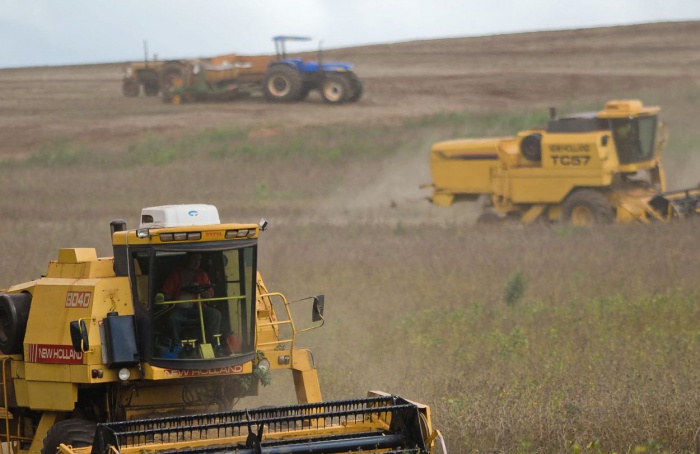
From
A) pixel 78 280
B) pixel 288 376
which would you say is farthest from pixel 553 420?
pixel 288 376

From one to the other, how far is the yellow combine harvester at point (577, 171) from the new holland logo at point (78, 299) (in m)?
17.6

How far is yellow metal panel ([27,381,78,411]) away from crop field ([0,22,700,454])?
3.03m

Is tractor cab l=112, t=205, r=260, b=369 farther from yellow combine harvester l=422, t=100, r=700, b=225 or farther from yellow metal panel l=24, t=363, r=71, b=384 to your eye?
yellow combine harvester l=422, t=100, r=700, b=225

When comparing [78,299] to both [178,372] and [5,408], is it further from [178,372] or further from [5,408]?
[5,408]

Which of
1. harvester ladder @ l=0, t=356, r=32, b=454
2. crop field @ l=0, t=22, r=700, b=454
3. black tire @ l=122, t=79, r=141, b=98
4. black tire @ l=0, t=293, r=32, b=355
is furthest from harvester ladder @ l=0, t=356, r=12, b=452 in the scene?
black tire @ l=122, t=79, r=141, b=98

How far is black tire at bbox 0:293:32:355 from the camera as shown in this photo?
33.3 ft

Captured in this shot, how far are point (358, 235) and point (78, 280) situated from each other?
15765 millimetres

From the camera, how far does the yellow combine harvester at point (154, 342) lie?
30.7 ft

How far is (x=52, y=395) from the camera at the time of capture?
32.1 feet

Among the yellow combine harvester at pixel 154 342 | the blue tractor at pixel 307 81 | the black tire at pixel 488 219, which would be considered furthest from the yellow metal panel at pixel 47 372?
the blue tractor at pixel 307 81

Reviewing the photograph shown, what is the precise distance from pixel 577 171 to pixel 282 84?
19.1 metres

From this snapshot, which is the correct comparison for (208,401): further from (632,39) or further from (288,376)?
(632,39)

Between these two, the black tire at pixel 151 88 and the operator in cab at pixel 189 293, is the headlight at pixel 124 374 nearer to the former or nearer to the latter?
the operator in cab at pixel 189 293

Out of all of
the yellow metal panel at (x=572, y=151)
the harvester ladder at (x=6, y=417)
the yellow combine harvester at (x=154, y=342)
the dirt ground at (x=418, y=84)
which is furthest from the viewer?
the dirt ground at (x=418, y=84)
